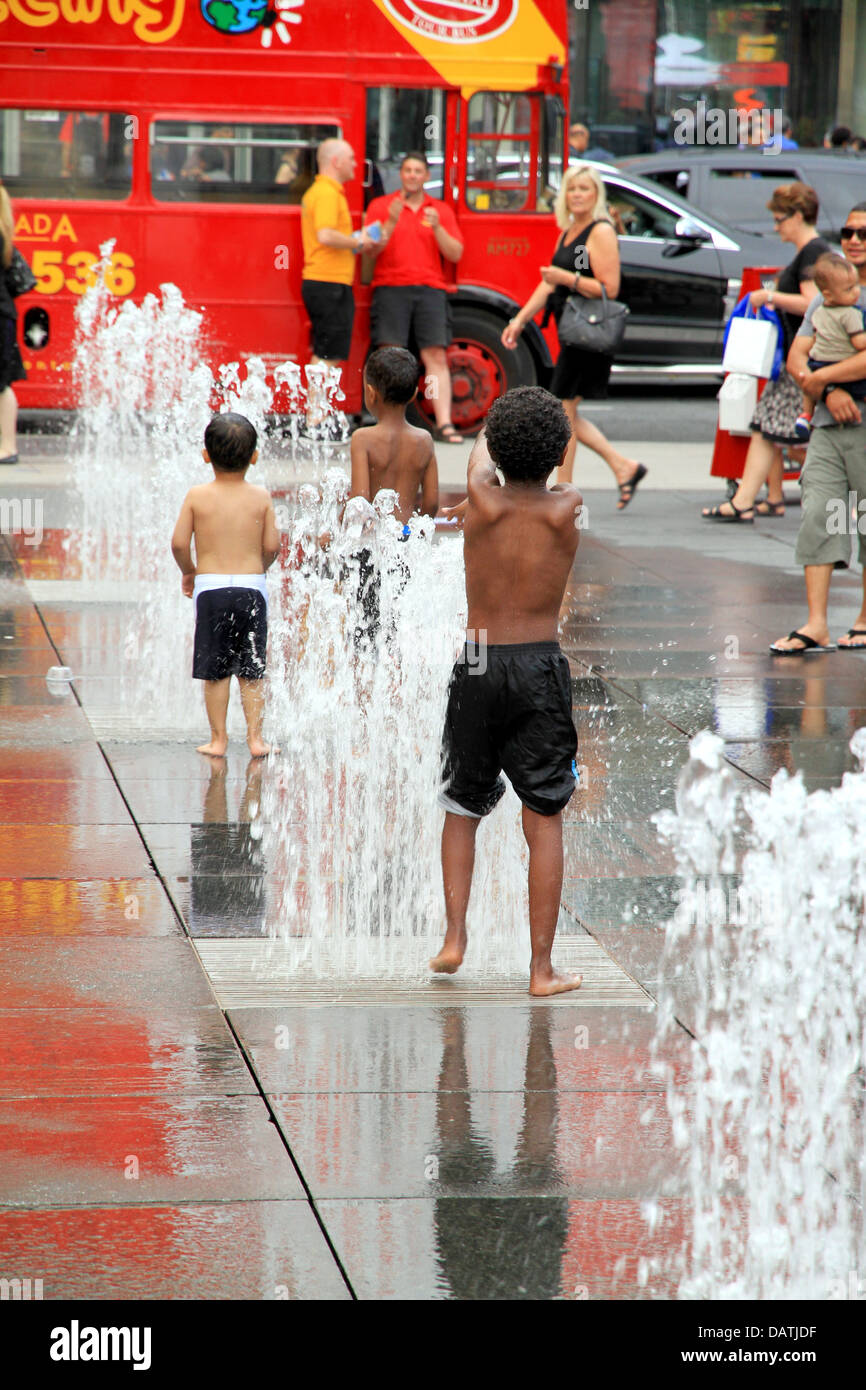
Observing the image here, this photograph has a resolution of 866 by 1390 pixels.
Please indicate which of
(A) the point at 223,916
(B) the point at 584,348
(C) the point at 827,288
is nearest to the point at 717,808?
(A) the point at 223,916

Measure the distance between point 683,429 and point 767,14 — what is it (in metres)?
13.8

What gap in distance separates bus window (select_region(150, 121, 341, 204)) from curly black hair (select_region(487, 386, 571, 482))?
1024 cm

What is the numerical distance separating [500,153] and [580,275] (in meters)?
3.30

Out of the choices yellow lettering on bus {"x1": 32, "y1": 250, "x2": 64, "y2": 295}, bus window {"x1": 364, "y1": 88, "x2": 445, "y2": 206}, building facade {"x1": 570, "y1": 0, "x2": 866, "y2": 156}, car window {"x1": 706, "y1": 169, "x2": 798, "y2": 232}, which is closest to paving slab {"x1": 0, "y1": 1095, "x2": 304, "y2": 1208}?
yellow lettering on bus {"x1": 32, "y1": 250, "x2": 64, "y2": 295}

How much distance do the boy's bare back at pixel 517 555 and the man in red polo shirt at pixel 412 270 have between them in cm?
935

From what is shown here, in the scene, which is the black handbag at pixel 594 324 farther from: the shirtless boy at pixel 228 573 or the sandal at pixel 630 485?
the shirtless boy at pixel 228 573

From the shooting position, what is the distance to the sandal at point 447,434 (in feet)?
Answer: 48.0

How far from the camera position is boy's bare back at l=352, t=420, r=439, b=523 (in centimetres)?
676

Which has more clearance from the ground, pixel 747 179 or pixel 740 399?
pixel 747 179

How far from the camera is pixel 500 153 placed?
48.2ft

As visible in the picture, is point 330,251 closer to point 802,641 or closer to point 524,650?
point 802,641

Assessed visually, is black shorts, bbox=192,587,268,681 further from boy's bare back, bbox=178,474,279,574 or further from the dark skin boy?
the dark skin boy

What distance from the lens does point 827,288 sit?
27.9 feet

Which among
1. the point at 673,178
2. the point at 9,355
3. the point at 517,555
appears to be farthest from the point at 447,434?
the point at 517,555
